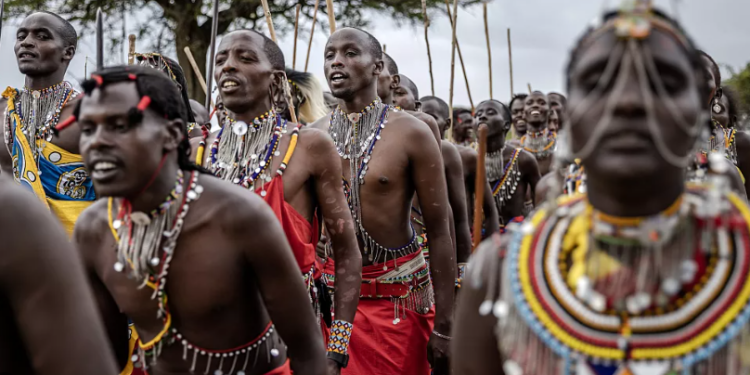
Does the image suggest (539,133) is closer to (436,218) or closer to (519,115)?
(519,115)

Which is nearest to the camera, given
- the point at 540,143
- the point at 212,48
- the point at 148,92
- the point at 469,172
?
the point at 148,92

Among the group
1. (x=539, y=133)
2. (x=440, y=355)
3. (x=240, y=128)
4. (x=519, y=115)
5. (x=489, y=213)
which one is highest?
(x=519, y=115)

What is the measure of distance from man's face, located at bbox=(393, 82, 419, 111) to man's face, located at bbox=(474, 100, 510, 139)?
1.78 m

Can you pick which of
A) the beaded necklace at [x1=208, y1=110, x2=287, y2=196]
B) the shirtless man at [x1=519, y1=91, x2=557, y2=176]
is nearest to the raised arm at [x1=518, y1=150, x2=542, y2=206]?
the shirtless man at [x1=519, y1=91, x2=557, y2=176]

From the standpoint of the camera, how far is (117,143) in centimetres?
262

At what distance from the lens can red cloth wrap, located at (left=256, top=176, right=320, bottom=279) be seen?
3568mm

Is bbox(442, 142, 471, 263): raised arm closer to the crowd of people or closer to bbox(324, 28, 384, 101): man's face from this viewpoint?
the crowd of people

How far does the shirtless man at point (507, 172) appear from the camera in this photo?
870 centimetres

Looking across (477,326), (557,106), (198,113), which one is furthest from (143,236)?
(557,106)

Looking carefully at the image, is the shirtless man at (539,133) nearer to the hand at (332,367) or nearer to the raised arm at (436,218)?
the raised arm at (436,218)

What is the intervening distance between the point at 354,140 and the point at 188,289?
6.73 ft

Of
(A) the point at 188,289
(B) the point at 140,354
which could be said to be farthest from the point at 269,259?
(B) the point at 140,354

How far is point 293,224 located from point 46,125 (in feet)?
7.90

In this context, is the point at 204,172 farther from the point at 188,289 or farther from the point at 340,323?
the point at 340,323
